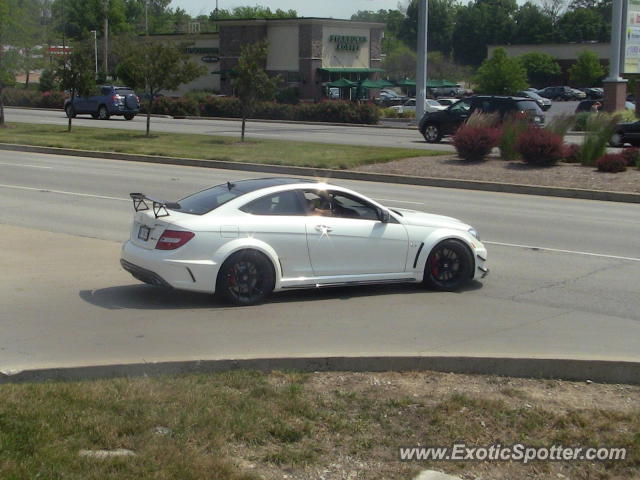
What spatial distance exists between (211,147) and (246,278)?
21285 mm

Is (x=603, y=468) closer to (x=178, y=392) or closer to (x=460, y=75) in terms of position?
(x=178, y=392)

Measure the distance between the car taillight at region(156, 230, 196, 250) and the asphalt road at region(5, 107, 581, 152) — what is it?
2288cm

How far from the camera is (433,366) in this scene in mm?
7230

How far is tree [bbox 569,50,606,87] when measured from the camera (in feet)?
283

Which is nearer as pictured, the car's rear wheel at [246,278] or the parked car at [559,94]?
the car's rear wheel at [246,278]

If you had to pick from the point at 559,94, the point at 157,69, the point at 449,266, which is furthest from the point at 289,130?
the point at 559,94

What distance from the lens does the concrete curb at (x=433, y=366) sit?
6965 millimetres

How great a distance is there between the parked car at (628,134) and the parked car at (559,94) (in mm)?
53446

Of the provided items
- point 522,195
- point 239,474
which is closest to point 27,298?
point 239,474

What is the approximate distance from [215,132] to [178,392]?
3367 cm

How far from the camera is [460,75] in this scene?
11469cm

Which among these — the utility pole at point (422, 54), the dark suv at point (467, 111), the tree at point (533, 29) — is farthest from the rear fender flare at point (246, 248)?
the tree at point (533, 29)

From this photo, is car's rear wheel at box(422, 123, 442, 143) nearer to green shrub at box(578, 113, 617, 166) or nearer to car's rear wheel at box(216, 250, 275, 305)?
green shrub at box(578, 113, 617, 166)

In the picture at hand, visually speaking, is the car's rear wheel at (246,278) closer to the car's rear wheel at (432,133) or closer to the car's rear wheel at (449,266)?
the car's rear wheel at (449,266)
